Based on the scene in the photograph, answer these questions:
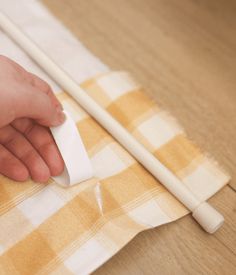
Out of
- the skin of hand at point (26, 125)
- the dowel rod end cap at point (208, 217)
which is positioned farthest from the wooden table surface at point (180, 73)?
the skin of hand at point (26, 125)

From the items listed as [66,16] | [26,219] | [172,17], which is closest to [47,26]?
[66,16]

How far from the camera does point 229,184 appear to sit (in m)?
0.43

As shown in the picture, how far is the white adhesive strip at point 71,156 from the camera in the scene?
1.26ft

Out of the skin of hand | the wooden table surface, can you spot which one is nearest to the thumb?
the skin of hand

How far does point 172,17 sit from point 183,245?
363mm

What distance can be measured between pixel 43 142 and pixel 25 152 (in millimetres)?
21

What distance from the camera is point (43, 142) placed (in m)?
0.40

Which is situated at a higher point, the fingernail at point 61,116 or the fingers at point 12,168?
the fingernail at point 61,116

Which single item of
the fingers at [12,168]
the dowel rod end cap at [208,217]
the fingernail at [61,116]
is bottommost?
the fingers at [12,168]

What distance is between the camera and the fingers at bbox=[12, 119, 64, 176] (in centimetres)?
39

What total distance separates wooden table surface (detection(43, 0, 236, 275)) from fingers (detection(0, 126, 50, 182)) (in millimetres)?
108

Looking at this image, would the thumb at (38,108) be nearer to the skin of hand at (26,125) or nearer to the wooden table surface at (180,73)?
the skin of hand at (26,125)

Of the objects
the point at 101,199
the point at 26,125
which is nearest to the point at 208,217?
the point at 101,199

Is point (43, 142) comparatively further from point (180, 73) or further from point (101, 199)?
point (180, 73)
